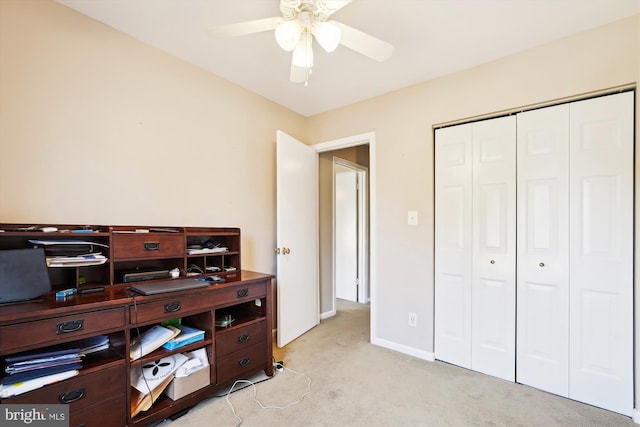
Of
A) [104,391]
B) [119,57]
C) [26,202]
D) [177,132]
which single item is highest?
[119,57]

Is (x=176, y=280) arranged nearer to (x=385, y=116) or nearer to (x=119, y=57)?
(x=119, y=57)

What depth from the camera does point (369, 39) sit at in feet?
4.71

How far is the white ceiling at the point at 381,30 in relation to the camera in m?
1.62

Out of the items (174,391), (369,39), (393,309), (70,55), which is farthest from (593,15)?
(174,391)

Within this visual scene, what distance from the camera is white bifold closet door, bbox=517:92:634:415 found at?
67.4 inches

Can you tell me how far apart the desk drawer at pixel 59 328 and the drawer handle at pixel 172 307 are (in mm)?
199

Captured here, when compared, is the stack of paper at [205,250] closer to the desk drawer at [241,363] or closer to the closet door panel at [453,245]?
the desk drawer at [241,363]

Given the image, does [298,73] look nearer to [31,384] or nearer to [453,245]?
[453,245]

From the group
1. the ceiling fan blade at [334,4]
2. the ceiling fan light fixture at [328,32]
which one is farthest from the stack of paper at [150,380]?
the ceiling fan blade at [334,4]

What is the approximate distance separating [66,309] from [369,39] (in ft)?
6.02

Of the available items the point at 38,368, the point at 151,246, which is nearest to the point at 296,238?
the point at 151,246

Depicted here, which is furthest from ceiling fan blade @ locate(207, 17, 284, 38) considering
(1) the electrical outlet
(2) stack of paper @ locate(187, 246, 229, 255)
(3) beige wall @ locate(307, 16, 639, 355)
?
(1) the electrical outlet

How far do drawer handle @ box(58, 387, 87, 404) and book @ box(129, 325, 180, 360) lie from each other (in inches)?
8.1

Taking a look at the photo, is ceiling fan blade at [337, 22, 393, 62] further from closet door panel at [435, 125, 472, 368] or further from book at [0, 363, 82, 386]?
book at [0, 363, 82, 386]
